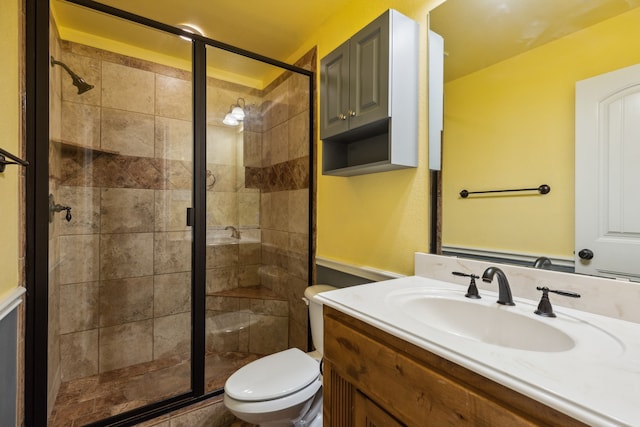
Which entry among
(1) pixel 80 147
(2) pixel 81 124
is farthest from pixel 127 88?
(1) pixel 80 147

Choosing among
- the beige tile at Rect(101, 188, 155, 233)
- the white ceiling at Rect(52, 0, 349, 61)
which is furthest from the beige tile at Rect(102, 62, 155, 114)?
the beige tile at Rect(101, 188, 155, 233)

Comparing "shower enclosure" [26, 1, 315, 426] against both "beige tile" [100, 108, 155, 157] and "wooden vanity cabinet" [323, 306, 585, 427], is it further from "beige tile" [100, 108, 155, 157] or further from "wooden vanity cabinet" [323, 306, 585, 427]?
"wooden vanity cabinet" [323, 306, 585, 427]

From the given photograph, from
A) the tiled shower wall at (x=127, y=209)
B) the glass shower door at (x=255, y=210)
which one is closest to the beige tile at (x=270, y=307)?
the glass shower door at (x=255, y=210)

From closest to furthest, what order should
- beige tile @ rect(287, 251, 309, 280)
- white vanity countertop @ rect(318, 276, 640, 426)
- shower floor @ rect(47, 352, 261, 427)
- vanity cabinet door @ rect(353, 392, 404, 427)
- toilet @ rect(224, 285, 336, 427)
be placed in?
white vanity countertop @ rect(318, 276, 640, 426)
vanity cabinet door @ rect(353, 392, 404, 427)
toilet @ rect(224, 285, 336, 427)
shower floor @ rect(47, 352, 261, 427)
beige tile @ rect(287, 251, 309, 280)

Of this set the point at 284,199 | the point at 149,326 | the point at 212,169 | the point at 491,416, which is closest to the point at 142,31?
the point at 212,169

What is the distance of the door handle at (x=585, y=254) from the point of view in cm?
89

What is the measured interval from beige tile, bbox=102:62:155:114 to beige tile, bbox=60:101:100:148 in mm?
113

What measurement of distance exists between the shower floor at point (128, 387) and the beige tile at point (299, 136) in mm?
1544

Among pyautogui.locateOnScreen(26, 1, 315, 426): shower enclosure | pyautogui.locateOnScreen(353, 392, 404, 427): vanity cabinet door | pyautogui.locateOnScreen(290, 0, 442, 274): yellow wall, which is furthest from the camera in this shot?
pyautogui.locateOnScreen(26, 1, 315, 426): shower enclosure

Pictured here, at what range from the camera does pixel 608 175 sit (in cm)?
86

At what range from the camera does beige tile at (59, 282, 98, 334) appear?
187cm

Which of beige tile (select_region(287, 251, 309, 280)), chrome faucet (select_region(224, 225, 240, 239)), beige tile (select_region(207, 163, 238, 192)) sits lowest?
beige tile (select_region(287, 251, 309, 280))

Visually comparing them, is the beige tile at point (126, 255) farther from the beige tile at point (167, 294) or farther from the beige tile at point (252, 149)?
the beige tile at point (252, 149)

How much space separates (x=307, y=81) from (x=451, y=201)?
4.58 feet
